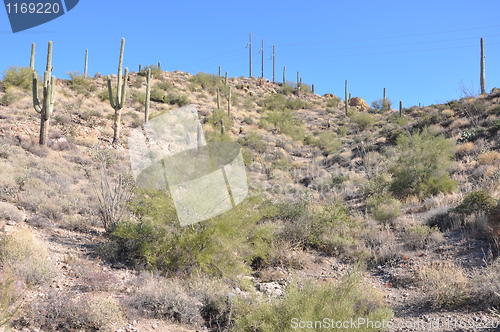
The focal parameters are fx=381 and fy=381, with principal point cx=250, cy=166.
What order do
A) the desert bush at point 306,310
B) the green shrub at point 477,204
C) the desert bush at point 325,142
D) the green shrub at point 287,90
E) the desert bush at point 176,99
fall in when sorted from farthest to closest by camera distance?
the green shrub at point 287,90 → the desert bush at point 176,99 → the desert bush at point 325,142 → the green shrub at point 477,204 → the desert bush at point 306,310

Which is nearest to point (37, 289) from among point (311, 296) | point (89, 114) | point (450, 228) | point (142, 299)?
point (142, 299)

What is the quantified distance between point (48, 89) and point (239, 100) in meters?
25.7

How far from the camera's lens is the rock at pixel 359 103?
47.8m

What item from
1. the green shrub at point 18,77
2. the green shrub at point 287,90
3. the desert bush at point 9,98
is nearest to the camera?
the desert bush at point 9,98

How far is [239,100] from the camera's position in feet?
135

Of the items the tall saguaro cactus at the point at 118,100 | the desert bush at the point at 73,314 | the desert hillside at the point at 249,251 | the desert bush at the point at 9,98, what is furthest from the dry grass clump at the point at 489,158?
the desert bush at the point at 9,98

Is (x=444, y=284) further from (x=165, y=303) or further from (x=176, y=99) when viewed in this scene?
(x=176, y=99)

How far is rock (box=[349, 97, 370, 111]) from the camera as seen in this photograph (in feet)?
157

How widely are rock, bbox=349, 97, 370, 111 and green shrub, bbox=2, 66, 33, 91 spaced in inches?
1411

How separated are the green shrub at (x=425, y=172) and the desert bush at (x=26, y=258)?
10.8m

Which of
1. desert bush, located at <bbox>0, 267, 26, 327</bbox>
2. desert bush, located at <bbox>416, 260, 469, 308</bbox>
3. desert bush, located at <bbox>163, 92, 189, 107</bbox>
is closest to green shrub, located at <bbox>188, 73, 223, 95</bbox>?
desert bush, located at <bbox>163, 92, 189, 107</bbox>

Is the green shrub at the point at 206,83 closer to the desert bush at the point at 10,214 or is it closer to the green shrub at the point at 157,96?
the green shrub at the point at 157,96

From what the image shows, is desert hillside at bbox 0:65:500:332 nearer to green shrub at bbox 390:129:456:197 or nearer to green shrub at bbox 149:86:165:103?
green shrub at bbox 390:129:456:197

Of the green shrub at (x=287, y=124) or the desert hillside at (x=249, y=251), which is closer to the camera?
the desert hillside at (x=249, y=251)
